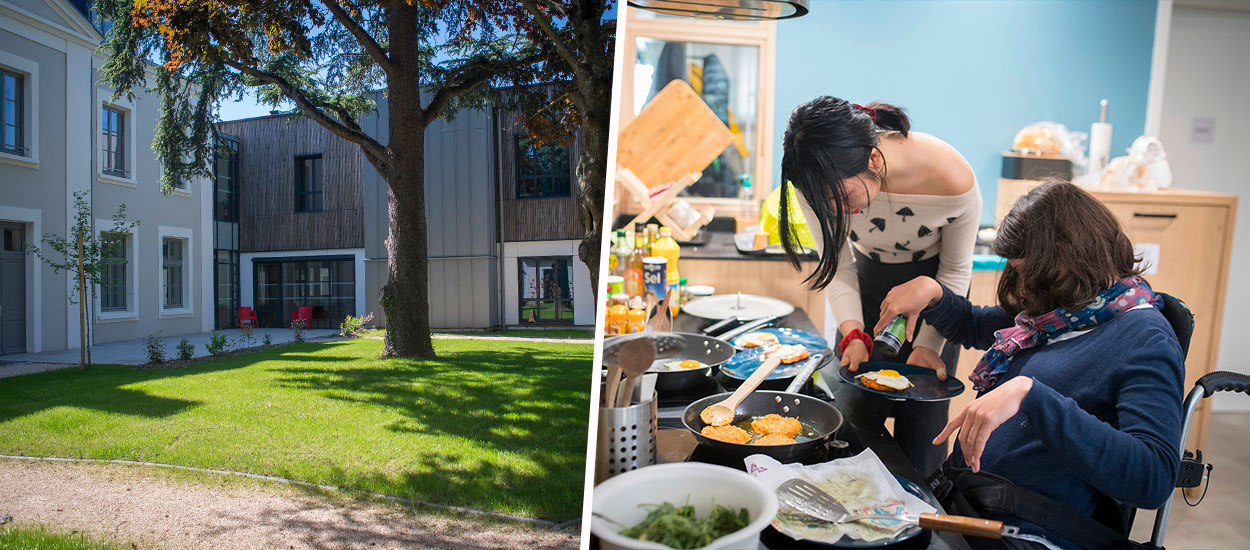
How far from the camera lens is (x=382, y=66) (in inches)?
33.1

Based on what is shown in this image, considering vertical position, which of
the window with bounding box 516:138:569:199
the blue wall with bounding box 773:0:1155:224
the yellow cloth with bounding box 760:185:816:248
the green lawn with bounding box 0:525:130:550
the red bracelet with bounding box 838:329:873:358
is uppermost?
the blue wall with bounding box 773:0:1155:224

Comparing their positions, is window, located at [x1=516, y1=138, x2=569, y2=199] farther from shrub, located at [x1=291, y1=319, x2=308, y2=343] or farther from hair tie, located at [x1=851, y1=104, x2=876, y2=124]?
hair tie, located at [x1=851, y1=104, x2=876, y2=124]

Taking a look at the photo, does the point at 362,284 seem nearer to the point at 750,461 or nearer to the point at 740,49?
the point at 750,461

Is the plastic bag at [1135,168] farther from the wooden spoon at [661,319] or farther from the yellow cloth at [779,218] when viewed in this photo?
the wooden spoon at [661,319]

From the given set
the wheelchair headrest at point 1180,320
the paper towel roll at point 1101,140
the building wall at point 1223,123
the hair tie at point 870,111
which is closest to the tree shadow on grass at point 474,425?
the hair tie at point 870,111

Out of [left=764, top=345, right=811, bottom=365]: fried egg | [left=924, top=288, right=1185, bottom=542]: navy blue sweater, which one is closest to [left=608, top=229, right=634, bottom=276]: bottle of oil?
[left=764, top=345, right=811, bottom=365]: fried egg

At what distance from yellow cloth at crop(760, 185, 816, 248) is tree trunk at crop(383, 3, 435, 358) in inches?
23.3

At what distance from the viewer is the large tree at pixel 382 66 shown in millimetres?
806

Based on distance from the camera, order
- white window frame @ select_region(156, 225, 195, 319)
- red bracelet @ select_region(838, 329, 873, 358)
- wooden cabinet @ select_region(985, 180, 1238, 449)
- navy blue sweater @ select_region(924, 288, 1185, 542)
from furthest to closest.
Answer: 1. wooden cabinet @ select_region(985, 180, 1238, 449)
2. red bracelet @ select_region(838, 329, 873, 358)
3. white window frame @ select_region(156, 225, 195, 319)
4. navy blue sweater @ select_region(924, 288, 1185, 542)

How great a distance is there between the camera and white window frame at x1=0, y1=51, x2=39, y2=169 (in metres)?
0.77

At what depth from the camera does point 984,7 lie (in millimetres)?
1271

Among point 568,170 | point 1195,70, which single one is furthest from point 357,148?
point 1195,70

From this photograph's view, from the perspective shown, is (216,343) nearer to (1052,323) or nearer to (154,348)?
(154,348)

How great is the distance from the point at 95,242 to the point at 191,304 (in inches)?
5.3
